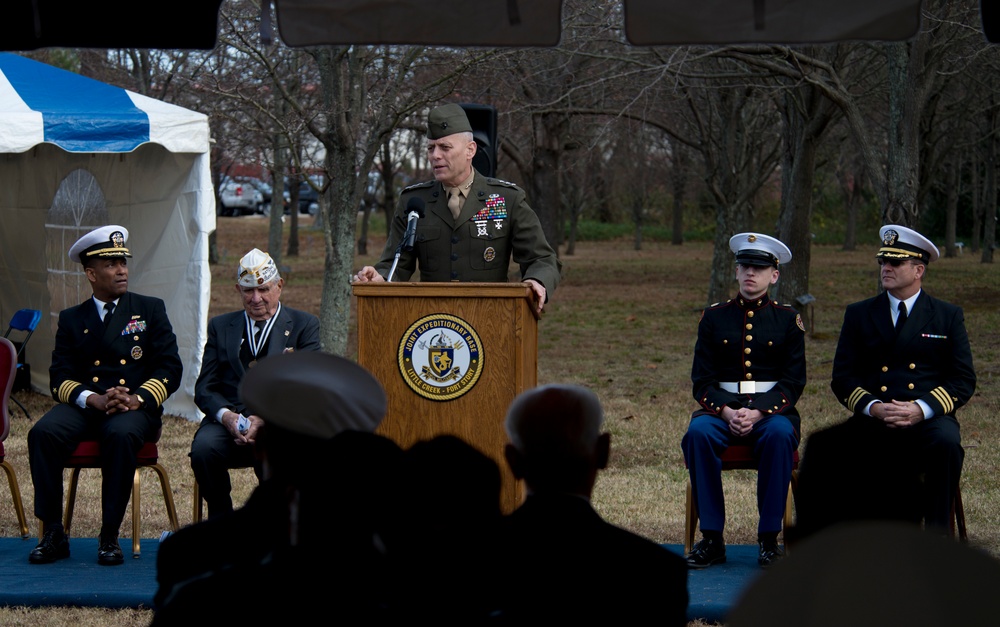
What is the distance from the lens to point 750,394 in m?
6.20

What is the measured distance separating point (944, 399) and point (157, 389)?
411cm

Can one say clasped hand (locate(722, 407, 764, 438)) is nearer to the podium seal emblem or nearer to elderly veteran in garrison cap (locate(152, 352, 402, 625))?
the podium seal emblem

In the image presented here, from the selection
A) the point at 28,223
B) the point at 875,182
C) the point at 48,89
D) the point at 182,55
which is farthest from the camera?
the point at 182,55

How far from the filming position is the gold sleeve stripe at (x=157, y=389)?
6383 millimetres

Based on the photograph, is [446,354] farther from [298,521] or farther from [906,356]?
[298,521]

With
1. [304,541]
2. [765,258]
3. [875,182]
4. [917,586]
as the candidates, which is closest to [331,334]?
[875,182]

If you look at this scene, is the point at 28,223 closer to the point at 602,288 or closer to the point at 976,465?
the point at 976,465

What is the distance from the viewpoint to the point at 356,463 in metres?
2.17

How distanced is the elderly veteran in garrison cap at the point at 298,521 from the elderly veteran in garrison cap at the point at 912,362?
412cm

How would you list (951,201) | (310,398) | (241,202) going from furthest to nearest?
(241,202) → (951,201) → (310,398)

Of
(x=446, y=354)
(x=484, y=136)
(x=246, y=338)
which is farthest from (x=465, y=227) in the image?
(x=484, y=136)

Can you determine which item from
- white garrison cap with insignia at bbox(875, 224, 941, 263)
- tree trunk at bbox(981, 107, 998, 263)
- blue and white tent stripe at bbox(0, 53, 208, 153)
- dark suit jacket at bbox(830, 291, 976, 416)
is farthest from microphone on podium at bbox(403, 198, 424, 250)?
tree trunk at bbox(981, 107, 998, 263)

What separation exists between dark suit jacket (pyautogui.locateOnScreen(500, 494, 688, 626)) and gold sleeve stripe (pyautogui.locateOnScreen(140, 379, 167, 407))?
175 inches

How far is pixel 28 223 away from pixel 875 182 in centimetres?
948
